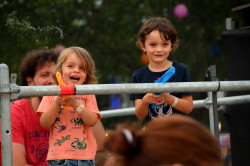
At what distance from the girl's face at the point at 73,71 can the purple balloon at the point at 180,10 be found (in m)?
9.15

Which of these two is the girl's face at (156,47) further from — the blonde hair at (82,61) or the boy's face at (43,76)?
the boy's face at (43,76)

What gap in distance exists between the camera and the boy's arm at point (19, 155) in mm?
3086

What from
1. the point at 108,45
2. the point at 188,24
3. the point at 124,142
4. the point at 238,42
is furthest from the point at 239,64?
the point at 108,45

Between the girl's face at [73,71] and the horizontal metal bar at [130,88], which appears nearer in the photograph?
the horizontal metal bar at [130,88]

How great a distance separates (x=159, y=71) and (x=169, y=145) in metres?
2.06

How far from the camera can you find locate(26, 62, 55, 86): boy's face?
3.48 m

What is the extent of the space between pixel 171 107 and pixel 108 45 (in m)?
11.1

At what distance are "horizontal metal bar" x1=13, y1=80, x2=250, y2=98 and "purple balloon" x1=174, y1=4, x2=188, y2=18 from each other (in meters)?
9.37


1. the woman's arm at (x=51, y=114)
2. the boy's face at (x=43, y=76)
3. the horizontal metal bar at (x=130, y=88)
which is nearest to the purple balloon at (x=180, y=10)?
the boy's face at (x=43, y=76)

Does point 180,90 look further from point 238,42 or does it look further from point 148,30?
point 238,42

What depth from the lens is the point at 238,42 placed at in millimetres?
4035

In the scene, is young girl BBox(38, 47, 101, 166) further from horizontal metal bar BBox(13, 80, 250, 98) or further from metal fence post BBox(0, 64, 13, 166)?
metal fence post BBox(0, 64, 13, 166)

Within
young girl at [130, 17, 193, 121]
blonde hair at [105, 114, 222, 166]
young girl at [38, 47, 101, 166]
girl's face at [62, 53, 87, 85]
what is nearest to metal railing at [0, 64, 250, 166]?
young girl at [130, 17, 193, 121]

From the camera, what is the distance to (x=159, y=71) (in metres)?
3.26
